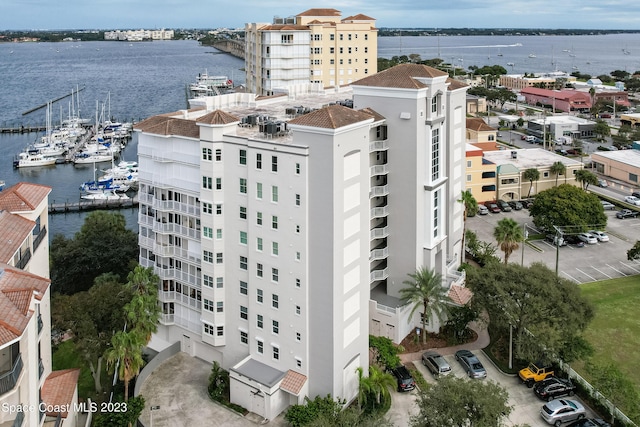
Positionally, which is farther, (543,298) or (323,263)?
(543,298)

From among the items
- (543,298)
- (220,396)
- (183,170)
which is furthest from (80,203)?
(543,298)

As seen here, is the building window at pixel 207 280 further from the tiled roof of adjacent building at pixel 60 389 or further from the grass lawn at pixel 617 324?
the grass lawn at pixel 617 324

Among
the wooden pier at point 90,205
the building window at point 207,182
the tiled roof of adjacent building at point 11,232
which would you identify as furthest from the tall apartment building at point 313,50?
the tiled roof of adjacent building at point 11,232

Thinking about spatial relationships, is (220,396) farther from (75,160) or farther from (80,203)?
(75,160)

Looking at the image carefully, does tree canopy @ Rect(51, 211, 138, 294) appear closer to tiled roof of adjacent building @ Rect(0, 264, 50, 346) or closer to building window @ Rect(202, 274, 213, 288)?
building window @ Rect(202, 274, 213, 288)

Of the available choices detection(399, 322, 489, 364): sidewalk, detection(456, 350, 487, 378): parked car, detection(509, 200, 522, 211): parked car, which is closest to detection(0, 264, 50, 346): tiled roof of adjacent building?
detection(399, 322, 489, 364): sidewalk

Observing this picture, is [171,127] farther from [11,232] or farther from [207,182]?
[11,232]
